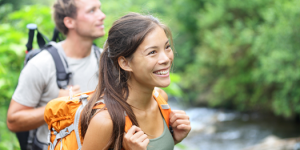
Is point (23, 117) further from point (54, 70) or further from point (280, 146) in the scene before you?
point (280, 146)

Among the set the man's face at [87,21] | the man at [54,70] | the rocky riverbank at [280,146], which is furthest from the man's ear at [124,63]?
the rocky riverbank at [280,146]

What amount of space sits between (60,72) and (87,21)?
0.57m

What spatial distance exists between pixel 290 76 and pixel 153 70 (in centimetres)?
1021

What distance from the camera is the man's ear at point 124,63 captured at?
1.63m

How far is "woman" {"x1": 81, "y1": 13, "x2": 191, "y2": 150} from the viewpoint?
4.82 feet

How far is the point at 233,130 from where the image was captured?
12.5 meters

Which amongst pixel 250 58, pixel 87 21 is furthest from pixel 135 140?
pixel 250 58

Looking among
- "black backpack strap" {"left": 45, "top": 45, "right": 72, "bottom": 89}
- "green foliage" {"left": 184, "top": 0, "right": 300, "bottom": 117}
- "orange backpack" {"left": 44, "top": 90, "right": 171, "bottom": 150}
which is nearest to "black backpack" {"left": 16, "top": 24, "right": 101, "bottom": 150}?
"black backpack strap" {"left": 45, "top": 45, "right": 72, "bottom": 89}

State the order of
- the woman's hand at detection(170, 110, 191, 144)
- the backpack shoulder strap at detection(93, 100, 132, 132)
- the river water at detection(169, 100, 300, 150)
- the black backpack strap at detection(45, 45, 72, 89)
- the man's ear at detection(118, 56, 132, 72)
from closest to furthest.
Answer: the backpack shoulder strap at detection(93, 100, 132, 132), the man's ear at detection(118, 56, 132, 72), the woman's hand at detection(170, 110, 191, 144), the black backpack strap at detection(45, 45, 72, 89), the river water at detection(169, 100, 300, 150)

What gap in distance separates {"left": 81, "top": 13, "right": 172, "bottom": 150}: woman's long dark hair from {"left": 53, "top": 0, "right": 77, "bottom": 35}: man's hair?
110 centimetres

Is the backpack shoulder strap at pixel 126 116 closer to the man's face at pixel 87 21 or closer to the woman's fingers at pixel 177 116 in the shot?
the woman's fingers at pixel 177 116

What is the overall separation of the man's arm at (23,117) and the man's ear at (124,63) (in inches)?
38.8

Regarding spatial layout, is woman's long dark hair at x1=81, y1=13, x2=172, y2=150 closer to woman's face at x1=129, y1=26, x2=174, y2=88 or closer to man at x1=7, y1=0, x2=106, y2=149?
woman's face at x1=129, y1=26, x2=174, y2=88

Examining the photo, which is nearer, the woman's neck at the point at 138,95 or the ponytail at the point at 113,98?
the ponytail at the point at 113,98
